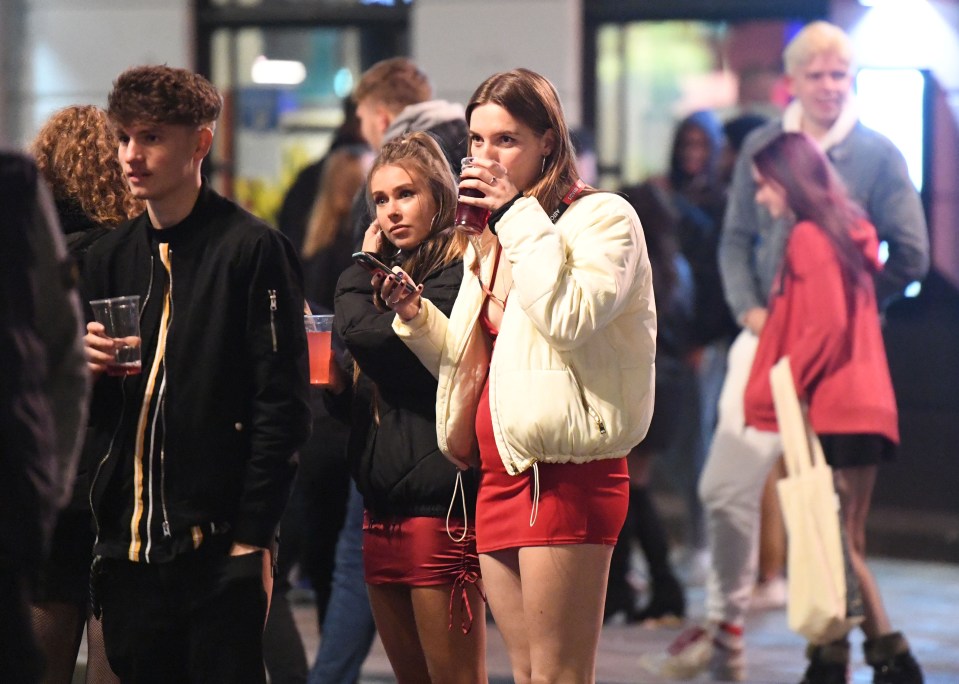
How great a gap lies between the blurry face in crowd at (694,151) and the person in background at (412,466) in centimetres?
430

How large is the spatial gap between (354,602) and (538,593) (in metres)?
1.59

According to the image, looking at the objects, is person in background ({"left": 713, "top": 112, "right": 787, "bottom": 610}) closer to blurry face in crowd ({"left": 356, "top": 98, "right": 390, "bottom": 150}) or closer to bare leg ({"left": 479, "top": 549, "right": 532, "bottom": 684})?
blurry face in crowd ({"left": 356, "top": 98, "right": 390, "bottom": 150})

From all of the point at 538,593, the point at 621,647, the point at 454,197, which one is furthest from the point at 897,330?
the point at 538,593

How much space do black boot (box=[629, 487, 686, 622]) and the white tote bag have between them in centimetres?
156

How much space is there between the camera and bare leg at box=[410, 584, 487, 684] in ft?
13.9

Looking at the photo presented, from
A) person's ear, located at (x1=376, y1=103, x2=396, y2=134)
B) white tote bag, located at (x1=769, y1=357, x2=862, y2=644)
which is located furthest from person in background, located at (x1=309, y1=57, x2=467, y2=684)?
white tote bag, located at (x1=769, y1=357, x2=862, y2=644)

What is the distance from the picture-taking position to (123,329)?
3648 millimetres

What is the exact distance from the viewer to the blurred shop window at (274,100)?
9.94 metres

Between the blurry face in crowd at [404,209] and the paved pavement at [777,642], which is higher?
the blurry face in crowd at [404,209]

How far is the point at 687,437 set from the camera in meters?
8.38

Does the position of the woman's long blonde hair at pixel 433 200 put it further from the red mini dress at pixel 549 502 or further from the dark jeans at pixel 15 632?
the dark jeans at pixel 15 632

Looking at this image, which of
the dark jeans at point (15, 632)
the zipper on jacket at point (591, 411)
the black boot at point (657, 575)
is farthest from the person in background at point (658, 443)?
the dark jeans at point (15, 632)

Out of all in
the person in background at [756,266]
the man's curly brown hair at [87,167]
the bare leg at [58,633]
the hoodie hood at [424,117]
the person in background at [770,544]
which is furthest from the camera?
the person in background at [770,544]

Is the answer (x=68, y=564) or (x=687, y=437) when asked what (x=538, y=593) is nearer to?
(x=68, y=564)
